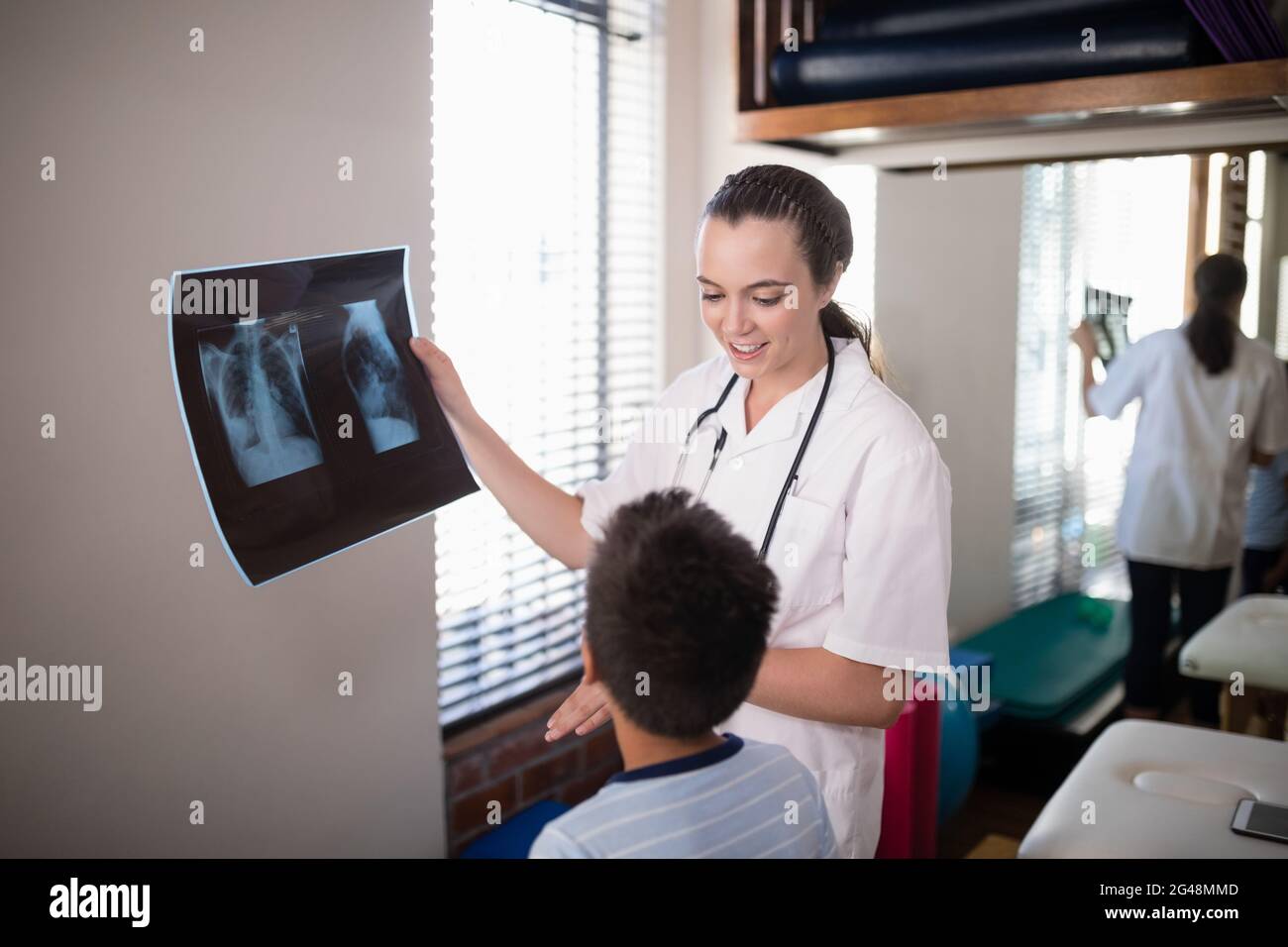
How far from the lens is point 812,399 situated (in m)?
1.33

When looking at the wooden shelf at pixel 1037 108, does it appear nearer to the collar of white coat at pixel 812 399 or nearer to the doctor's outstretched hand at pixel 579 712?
the collar of white coat at pixel 812 399

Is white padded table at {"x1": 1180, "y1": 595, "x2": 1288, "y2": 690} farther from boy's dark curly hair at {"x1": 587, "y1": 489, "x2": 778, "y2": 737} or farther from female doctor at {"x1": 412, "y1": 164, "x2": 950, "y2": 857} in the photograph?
boy's dark curly hair at {"x1": 587, "y1": 489, "x2": 778, "y2": 737}

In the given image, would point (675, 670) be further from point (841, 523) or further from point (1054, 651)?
point (1054, 651)

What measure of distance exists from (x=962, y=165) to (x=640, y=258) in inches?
34.8

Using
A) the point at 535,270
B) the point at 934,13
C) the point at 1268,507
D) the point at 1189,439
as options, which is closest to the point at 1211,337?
the point at 1189,439

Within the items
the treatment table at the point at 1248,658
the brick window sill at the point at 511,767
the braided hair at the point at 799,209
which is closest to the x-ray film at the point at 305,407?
the braided hair at the point at 799,209

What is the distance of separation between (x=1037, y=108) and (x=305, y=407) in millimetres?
1090

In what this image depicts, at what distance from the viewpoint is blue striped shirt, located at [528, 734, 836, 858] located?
2.93 ft

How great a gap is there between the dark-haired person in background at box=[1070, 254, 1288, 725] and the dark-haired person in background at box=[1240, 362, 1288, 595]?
15 mm

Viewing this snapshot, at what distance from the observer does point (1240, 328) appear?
5.41 feet

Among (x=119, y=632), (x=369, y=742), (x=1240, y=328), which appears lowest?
(x=369, y=742)

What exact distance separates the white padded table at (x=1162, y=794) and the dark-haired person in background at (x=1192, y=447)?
0.41 meters
